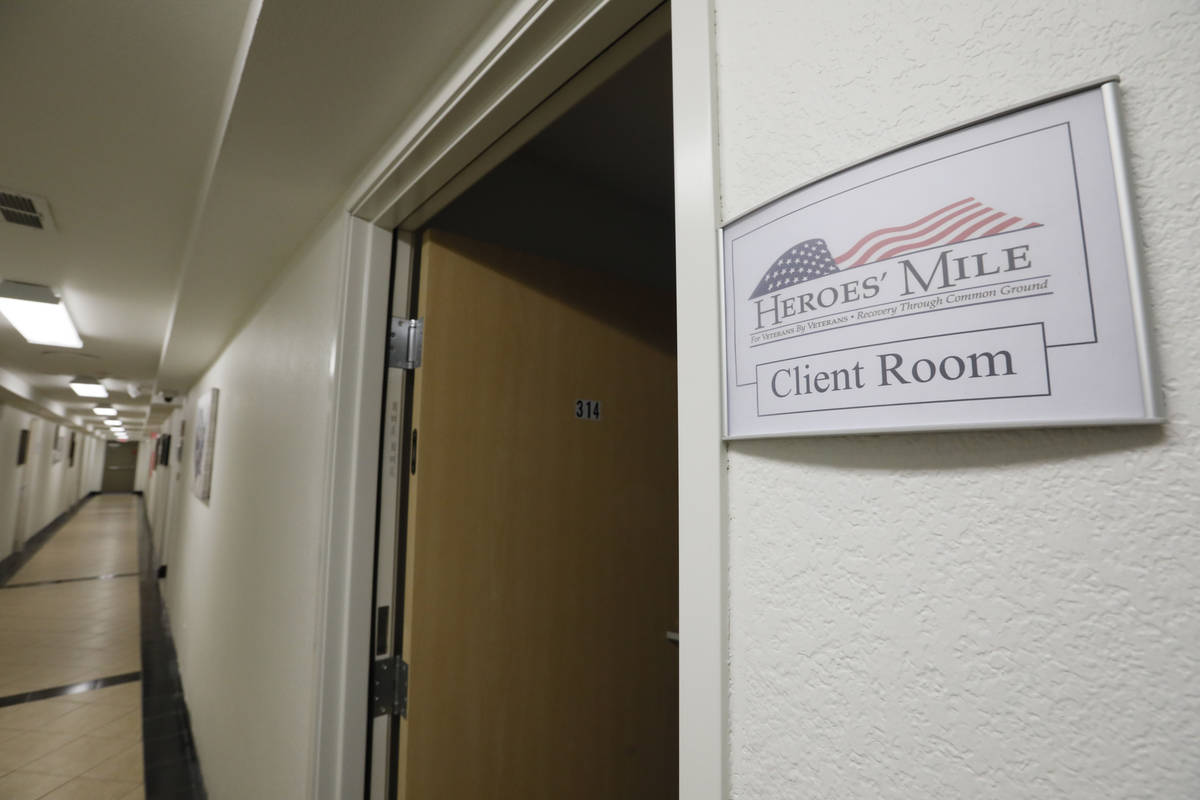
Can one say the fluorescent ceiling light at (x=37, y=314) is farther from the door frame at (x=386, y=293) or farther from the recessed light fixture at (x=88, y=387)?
→ the door frame at (x=386, y=293)

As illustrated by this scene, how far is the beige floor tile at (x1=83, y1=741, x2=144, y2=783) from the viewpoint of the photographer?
2.81 m

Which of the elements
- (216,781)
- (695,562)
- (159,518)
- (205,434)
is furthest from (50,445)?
(695,562)

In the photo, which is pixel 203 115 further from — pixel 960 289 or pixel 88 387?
pixel 88 387

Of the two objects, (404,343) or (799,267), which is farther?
(404,343)

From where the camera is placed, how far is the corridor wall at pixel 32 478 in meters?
7.11

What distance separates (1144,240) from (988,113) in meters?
0.12

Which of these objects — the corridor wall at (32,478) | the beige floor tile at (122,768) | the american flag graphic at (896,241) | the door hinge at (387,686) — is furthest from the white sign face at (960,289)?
the corridor wall at (32,478)

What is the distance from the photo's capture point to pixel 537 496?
1.48 metres

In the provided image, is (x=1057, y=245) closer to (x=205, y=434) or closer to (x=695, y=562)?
(x=695, y=562)

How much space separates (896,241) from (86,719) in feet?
16.1

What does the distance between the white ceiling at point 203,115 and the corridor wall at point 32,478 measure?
7089mm

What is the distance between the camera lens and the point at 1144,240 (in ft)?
1.03

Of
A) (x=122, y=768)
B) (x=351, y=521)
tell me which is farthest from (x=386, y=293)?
(x=122, y=768)

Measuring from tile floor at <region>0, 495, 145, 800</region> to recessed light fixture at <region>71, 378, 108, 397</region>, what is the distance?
2296 millimetres
